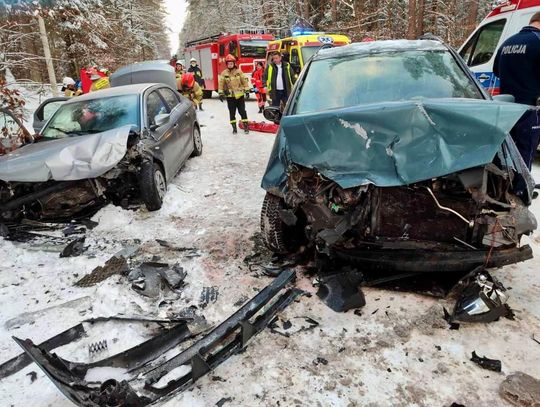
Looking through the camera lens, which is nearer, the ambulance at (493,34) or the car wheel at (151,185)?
the car wheel at (151,185)

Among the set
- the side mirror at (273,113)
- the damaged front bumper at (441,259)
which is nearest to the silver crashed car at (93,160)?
the side mirror at (273,113)

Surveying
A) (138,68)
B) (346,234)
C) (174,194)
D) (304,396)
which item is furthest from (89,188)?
(138,68)

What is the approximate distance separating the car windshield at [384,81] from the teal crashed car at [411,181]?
0.06 meters

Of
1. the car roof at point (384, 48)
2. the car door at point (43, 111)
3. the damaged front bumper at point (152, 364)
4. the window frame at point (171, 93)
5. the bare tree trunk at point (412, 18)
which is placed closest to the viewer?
the damaged front bumper at point (152, 364)

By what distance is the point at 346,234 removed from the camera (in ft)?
10.0

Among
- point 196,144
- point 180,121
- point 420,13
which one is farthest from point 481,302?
point 420,13

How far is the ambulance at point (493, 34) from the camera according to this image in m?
6.05

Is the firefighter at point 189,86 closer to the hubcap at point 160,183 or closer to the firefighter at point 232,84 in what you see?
the firefighter at point 232,84

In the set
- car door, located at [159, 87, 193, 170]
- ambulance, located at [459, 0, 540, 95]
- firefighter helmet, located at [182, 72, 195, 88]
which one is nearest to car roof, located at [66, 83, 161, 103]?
car door, located at [159, 87, 193, 170]

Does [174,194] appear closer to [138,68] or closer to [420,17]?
[138,68]

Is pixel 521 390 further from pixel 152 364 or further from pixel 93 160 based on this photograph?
pixel 93 160

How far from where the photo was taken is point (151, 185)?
4902mm

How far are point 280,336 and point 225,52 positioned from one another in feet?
57.1

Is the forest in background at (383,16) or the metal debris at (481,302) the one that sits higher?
the forest in background at (383,16)
